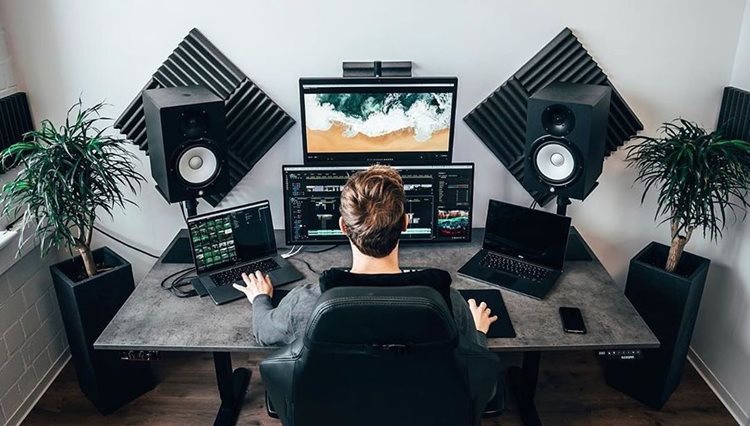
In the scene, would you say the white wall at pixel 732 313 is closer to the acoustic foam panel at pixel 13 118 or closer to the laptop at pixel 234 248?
the laptop at pixel 234 248

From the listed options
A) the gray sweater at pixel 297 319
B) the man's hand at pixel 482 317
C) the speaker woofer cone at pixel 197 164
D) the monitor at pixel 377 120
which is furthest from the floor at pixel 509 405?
the monitor at pixel 377 120

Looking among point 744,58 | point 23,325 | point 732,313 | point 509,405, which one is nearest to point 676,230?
point 732,313

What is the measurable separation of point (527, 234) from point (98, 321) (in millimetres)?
1781

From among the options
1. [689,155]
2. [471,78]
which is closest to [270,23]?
[471,78]

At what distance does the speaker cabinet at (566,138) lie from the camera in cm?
227

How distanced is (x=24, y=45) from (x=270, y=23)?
3.47 ft

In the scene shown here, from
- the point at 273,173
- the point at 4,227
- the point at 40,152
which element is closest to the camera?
the point at 40,152

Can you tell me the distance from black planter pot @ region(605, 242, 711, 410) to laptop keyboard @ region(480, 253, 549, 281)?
1.74 feet

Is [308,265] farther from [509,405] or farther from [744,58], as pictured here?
[744,58]

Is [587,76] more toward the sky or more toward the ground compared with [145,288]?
more toward the sky

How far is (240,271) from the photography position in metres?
2.46

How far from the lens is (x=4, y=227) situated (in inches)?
104

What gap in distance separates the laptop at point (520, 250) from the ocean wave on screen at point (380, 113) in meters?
0.42

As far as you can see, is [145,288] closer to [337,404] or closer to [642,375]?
[337,404]
